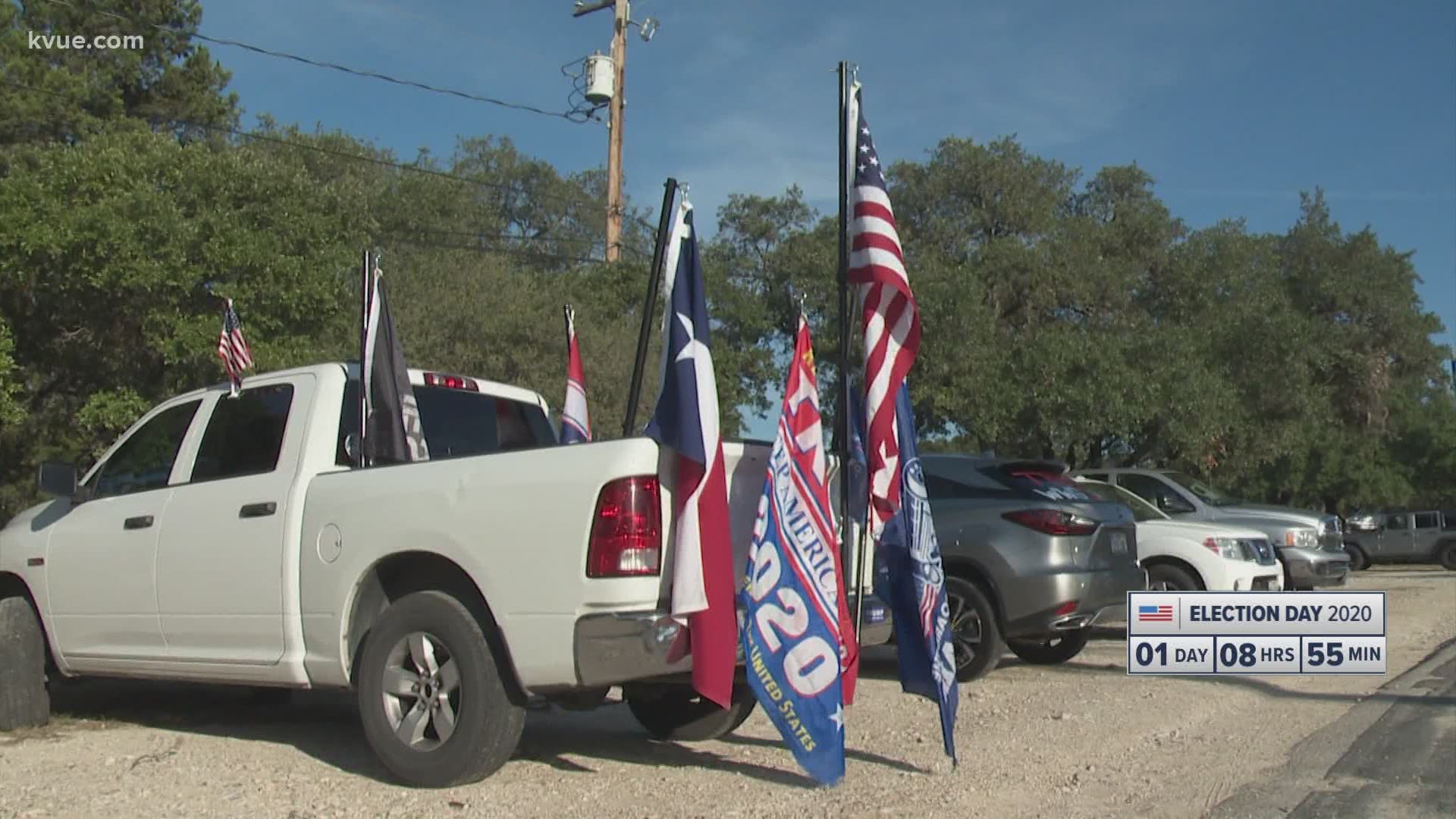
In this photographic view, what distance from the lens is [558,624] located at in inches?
210

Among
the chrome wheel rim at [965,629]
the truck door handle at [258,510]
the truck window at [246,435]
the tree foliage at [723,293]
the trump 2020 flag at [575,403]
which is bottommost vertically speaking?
the chrome wheel rim at [965,629]

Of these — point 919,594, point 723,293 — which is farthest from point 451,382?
point 723,293

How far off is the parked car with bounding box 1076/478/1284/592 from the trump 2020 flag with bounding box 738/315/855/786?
6.88 metres

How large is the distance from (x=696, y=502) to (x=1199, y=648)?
3368 millimetres

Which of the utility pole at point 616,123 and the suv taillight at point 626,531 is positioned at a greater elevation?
the utility pole at point 616,123

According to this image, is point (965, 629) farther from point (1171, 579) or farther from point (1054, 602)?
point (1171, 579)

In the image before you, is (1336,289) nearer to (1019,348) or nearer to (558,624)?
A: (1019,348)

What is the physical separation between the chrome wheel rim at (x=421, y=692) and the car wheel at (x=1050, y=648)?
5996mm

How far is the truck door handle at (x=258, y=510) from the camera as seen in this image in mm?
6375

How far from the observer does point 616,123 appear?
62.7 ft
